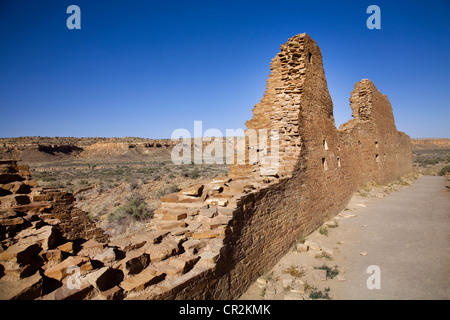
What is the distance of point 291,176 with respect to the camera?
20.7ft

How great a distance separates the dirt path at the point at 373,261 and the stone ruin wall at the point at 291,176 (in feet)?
1.61

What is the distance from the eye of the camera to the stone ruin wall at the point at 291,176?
430 cm

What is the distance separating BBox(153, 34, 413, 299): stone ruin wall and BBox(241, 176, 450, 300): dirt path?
490mm

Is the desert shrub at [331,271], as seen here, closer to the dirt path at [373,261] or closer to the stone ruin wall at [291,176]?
the dirt path at [373,261]

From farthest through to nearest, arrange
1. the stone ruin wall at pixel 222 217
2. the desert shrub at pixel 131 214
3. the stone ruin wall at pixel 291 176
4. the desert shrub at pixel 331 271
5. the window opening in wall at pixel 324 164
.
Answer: the desert shrub at pixel 131 214, the window opening in wall at pixel 324 164, the desert shrub at pixel 331 271, the stone ruin wall at pixel 291 176, the stone ruin wall at pixel 222 217

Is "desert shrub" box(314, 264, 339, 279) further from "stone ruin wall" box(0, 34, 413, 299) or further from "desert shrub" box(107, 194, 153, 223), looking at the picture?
"desert shrub" box(107, 194, 153, 223)

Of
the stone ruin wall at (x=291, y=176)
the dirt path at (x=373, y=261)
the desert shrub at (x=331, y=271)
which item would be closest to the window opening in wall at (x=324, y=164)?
the stone ruin wall at (x=291, y=176)

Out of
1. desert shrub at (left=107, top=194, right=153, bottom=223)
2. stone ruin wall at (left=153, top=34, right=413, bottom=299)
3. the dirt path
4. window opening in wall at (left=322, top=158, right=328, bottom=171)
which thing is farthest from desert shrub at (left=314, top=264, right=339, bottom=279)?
desert shrub at (left=107, top=194, right=153, bottom=223)

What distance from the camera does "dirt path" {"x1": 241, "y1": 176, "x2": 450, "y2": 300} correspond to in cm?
436

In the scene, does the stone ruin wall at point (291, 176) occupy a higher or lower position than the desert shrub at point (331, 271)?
higher

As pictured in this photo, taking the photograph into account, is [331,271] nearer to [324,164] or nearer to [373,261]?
[373,261]

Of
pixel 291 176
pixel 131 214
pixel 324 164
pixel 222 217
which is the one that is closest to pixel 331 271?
pixel 291 176

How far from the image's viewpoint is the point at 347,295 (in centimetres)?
429
